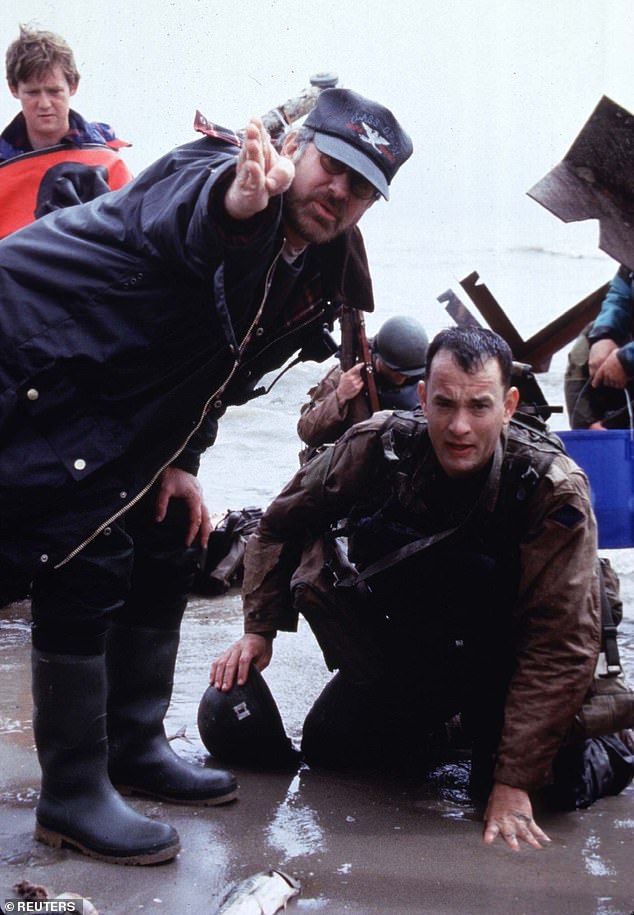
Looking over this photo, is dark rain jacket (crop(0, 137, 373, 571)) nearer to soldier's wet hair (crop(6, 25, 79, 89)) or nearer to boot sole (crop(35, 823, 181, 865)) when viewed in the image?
boot sole (crop(35, 823, 181, 865))

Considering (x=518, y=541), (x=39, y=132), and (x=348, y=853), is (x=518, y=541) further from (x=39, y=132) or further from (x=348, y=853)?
(x=39, y=132)

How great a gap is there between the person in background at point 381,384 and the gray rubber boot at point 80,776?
3.10 m

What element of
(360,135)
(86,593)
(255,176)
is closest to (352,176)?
(360,135)

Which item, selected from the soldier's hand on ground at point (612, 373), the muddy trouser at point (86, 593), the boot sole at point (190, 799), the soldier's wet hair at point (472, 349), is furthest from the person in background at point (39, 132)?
the soldier's hand on ground at point (612, 373)

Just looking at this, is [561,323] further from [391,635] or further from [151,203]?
[151,203]

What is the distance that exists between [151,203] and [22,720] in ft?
6.72

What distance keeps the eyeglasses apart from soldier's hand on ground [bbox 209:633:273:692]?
59.5 inches

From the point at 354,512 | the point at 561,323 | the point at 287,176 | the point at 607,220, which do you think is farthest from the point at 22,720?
the point at 561,323

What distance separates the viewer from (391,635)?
3.62 metres

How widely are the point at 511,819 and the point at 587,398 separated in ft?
10.1

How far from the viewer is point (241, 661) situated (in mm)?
3713

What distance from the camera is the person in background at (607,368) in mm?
5578

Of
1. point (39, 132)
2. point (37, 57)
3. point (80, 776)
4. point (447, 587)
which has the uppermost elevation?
point (37, 57)

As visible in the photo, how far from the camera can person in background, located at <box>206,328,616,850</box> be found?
3.22 metres
